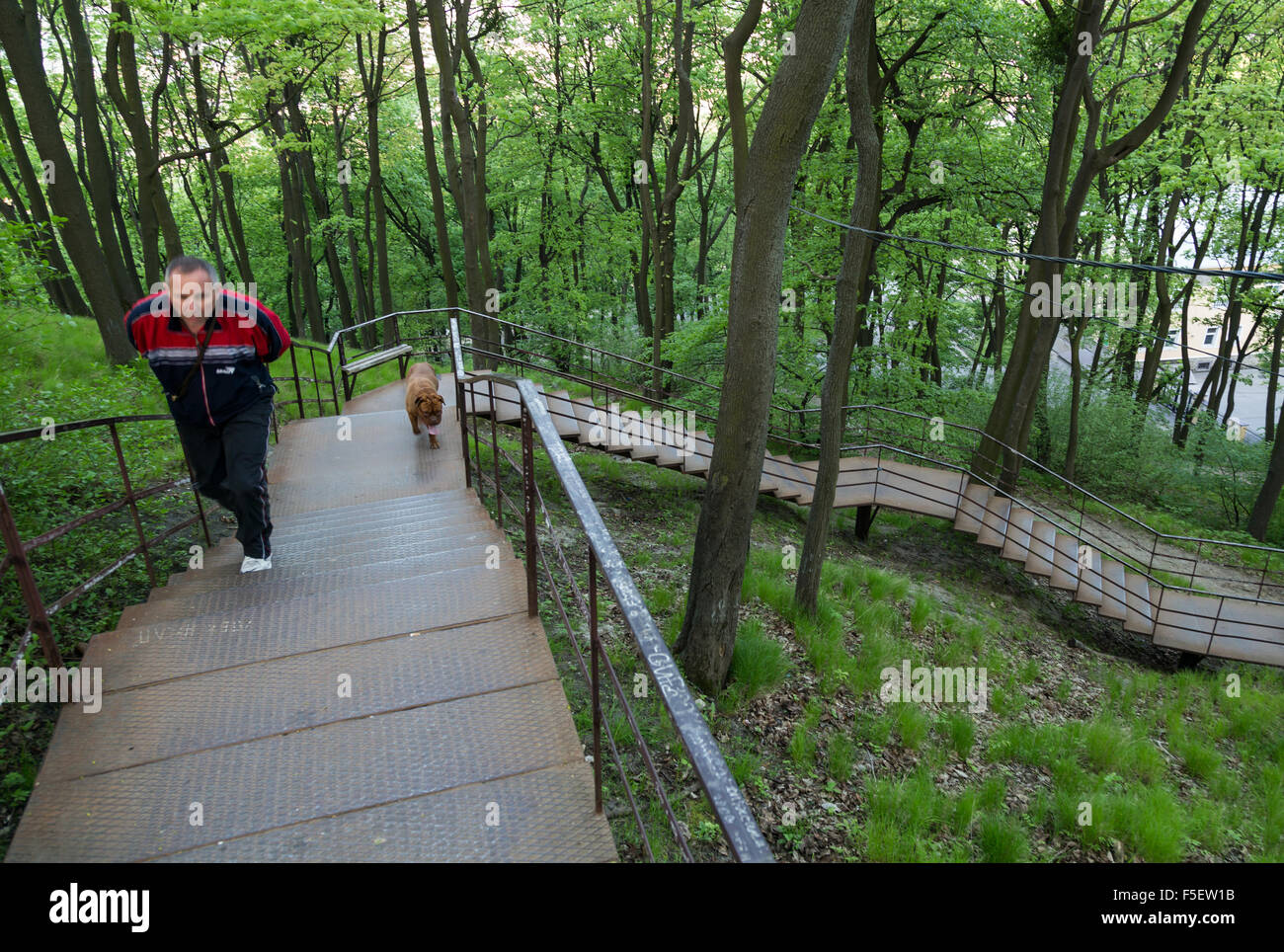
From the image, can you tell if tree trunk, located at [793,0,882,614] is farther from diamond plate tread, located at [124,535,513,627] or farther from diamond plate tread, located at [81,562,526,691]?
diamond plate tread, located at [81,562,526,691]

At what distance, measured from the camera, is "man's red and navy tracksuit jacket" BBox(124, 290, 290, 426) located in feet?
13.0

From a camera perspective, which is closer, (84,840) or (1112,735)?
(84,840)

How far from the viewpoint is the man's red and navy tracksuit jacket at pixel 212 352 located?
3957 millimetres

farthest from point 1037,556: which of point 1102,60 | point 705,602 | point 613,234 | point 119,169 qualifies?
point 119,169

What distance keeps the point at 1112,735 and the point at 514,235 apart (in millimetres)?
20831

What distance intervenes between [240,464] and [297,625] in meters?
1.22

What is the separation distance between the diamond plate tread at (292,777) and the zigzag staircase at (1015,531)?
6393 millimetres

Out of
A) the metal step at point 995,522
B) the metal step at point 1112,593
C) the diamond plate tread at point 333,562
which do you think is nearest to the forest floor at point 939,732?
the metal step at point 1112,593

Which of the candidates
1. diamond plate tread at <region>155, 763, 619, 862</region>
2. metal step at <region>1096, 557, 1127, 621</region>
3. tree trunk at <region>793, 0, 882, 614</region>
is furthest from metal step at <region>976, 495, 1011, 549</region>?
diamond plate tread at <region>155, 763, 619, 862</region>

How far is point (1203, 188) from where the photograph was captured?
51.5 feet

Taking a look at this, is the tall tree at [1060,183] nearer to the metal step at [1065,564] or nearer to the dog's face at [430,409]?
the metal step at [1065,564]

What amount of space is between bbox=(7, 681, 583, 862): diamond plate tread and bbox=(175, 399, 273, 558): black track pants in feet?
5.95
